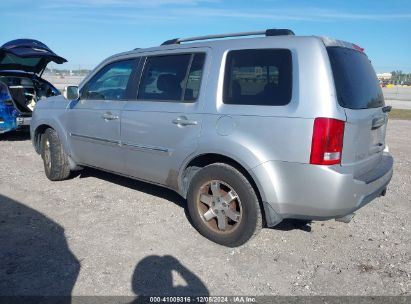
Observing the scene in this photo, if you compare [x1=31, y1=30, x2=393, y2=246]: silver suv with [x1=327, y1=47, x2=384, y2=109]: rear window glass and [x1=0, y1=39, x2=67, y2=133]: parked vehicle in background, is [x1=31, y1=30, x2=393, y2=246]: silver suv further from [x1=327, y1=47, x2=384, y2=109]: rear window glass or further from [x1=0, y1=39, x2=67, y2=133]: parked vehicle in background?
[x1=0, y1=39, x2=67, y2=133]: parked vehicle in background

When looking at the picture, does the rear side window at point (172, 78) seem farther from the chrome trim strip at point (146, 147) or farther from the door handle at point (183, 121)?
the chrome trim strip at point (146, 147)

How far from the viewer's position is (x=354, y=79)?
11.3ft

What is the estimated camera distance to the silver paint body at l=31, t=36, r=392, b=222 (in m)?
3.14

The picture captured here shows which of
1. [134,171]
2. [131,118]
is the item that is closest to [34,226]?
[134,171]

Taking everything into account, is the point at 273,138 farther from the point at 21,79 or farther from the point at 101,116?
the point at 21,79

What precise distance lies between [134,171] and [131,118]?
0.64m

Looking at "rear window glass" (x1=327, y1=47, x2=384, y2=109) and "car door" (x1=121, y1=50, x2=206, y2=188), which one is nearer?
"rear window glass" (x1=327, y1=47, x2=384, y2=109)

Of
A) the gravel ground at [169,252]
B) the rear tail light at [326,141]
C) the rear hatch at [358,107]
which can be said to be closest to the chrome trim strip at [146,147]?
the gravel ground at [169,252]

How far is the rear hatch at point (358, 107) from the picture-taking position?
320cm

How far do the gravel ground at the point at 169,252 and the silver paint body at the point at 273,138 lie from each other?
20.2 inches

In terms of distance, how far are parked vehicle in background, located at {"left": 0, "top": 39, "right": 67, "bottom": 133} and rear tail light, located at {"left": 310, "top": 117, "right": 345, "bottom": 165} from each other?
724cm

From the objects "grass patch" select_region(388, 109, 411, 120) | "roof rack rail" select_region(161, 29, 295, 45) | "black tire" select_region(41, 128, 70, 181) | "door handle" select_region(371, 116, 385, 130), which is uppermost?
"roof rack rail" select_region(161, 29, 295, 45)

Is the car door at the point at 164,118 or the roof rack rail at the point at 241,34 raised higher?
the roof rack rail at the point at 241,34

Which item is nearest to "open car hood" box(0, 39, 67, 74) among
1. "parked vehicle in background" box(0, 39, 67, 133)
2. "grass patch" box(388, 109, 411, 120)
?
"parked vehicle in background" box(0, 39, 67, 133)
